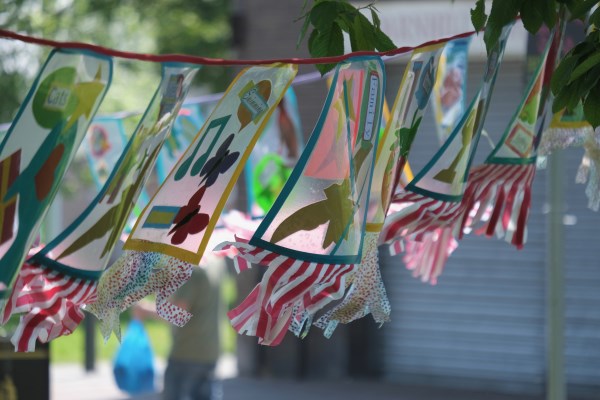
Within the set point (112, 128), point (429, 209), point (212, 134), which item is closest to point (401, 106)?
point (429, 209)

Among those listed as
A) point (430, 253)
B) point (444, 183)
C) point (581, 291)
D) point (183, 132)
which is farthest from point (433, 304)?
point (444, 183)

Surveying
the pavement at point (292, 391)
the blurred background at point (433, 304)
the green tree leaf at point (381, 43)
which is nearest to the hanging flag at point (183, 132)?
the green tree leaf at point (381, 43)

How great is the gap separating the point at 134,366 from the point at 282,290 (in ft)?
12.0

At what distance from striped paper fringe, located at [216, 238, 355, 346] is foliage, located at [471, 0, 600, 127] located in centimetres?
100

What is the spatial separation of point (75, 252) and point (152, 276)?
29 cm

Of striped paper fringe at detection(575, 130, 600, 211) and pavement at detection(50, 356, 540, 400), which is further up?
striped paper fringe at detection(575, 130, 600, 211)

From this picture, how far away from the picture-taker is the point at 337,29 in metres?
4.26

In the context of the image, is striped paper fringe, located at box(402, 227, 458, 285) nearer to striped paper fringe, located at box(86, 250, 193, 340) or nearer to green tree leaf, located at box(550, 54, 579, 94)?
green tree leaf, located at box(550, 54, 579, 94)

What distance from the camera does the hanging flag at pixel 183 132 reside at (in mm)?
6742

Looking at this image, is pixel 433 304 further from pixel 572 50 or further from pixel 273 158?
pixel 572 50

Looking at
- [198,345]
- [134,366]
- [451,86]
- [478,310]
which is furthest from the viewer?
[478,310]

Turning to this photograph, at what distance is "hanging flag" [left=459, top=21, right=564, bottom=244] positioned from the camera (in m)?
4.77

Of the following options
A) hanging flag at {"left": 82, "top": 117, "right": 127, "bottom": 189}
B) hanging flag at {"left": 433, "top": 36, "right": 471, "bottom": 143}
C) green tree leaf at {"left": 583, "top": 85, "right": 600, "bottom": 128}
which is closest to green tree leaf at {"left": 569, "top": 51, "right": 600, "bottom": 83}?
green tree leaf at {"left": 583, "top": 85, "right": 600, "bottom": 128}

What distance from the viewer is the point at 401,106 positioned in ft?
14.1
